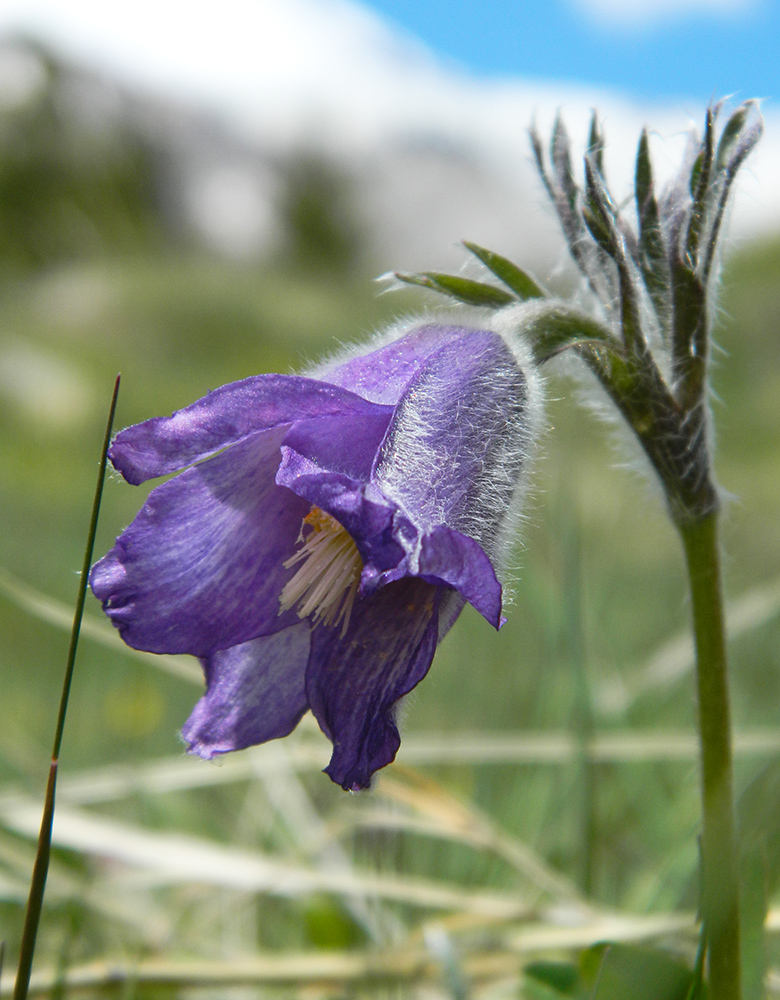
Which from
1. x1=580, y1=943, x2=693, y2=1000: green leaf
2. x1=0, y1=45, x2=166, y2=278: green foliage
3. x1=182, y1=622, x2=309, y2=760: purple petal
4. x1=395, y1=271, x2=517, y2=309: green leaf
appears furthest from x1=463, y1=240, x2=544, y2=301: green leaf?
x1=0, y1=45, x2=166, y2=278: green foliage

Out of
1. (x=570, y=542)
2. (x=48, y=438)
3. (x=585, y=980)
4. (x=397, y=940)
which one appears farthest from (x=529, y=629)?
(x=48, y=438)

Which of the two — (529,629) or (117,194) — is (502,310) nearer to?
(529,629)

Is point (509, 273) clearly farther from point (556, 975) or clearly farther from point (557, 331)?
point (556, 975)

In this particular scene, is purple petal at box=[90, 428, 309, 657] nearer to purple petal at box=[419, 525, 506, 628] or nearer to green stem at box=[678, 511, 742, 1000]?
purple petal at box=[419, 525, 506, 628]

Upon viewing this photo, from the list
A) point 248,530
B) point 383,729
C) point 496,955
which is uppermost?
point 248,530

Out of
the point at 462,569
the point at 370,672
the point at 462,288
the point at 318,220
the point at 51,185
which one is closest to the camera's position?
the point at 462,569

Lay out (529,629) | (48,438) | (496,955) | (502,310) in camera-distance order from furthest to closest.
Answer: (48,438) → (529,629) → (496,955) → (502,310)

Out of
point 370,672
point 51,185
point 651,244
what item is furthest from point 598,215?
point 51,185
